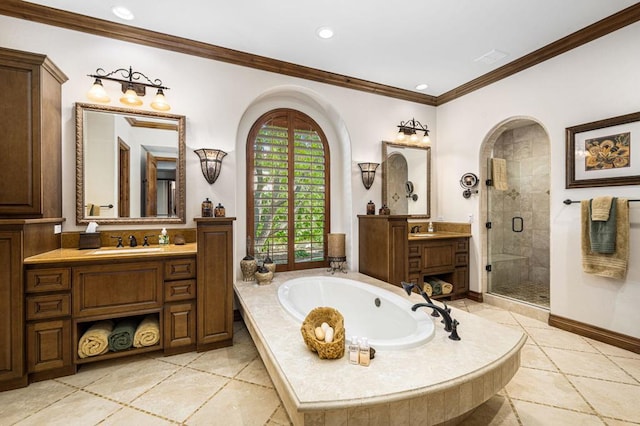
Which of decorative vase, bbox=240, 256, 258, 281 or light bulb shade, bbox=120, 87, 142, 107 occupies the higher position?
light bulb shade, bbox=120, 87, 142, 107

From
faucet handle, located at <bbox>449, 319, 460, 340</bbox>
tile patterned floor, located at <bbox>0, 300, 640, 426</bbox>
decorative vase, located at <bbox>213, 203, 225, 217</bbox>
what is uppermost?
decorative vase, located at <bbox>213, 203, 225, 217</bbox>

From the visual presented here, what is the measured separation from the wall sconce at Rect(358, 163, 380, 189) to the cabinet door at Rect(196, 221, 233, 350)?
6.59 ft

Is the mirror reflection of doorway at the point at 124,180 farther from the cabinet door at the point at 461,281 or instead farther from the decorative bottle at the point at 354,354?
the cabinet door at the point at 461,281

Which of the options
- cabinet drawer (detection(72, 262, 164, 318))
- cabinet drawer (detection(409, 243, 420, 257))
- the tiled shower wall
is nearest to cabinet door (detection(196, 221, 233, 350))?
cabinet drawer (detection(72, 262, 164, 318))

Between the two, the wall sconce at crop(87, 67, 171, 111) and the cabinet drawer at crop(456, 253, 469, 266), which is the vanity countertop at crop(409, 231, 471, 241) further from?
the wall sconce at crop(87, 67, 171, 111)

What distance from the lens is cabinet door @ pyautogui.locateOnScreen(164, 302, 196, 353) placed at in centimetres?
249

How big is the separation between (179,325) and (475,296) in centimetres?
372

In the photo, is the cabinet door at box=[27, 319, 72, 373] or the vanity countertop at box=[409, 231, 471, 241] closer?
the cabinet door at box=[27, 319, 72, 373]

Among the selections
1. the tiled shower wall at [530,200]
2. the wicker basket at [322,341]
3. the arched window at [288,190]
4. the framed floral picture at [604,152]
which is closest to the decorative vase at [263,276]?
the arched window at [288,190]

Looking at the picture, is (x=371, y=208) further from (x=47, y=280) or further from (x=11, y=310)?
(x=11, y=310)

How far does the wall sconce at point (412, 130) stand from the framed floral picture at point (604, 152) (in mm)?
1719

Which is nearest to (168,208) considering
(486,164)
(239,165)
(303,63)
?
(239,165)

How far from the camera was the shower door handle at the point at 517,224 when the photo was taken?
4668 mm

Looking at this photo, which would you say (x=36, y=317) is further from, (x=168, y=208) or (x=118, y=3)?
(x=118, y=3)
